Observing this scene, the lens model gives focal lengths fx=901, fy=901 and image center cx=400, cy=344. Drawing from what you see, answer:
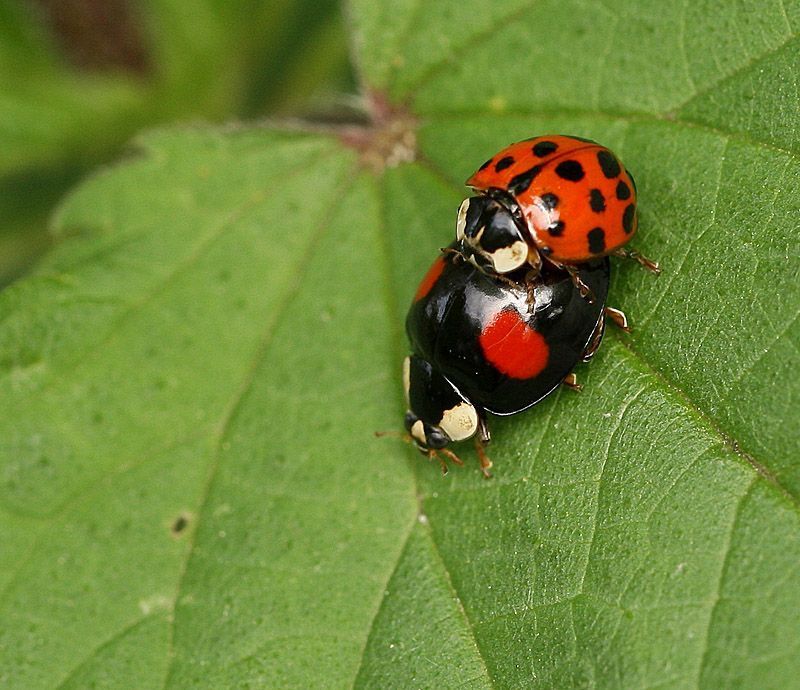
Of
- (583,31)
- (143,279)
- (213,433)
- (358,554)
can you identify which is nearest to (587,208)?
(583,31)

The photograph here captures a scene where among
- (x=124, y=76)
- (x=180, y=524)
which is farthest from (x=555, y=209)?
(x=124, y=76)

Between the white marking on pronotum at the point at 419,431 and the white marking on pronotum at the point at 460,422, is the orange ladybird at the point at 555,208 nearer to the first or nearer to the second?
the white marking on pronotum at the point at 460,422

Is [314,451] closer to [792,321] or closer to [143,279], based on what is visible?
[143,279]

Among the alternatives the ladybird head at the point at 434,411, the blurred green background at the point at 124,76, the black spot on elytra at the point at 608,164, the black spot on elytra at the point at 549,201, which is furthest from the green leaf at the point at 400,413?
the blurred green background at the point at 124,76

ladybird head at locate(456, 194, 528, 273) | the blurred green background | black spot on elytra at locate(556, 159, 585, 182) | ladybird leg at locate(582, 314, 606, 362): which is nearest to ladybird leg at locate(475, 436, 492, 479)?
ladybird leg at locate(582, 314, 606, 362)

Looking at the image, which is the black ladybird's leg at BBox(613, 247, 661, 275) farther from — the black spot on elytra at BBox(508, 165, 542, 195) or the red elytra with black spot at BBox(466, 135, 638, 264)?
the black spot on elytra at BBox(508, 165, 542, 195)

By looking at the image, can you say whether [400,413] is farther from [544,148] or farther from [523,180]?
[544,148]

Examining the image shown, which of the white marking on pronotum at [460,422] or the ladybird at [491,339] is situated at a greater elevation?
the ladybird at [491,339]
